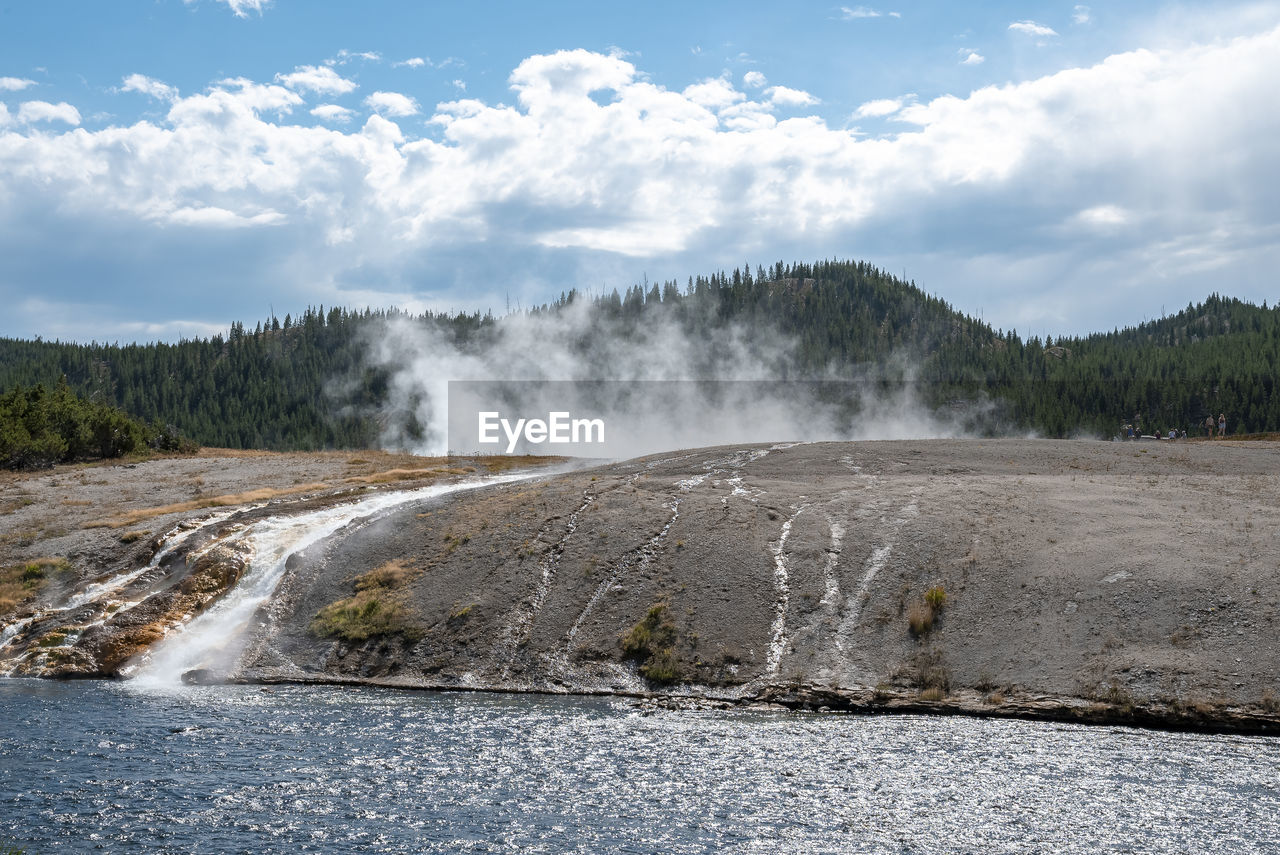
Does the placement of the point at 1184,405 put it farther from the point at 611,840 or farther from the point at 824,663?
the point at 611,840

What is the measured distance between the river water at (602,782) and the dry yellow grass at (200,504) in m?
21.8

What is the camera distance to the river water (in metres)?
19.6

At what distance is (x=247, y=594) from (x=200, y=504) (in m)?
15.4

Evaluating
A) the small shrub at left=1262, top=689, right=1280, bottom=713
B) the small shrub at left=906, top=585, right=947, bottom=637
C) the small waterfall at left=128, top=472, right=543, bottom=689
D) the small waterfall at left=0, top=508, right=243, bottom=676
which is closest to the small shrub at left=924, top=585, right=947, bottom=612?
the small shrub at left=906, top=585, right=947, bottom=637

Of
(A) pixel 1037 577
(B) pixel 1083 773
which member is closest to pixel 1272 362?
(A) pixel 1037 577

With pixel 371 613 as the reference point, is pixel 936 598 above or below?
above

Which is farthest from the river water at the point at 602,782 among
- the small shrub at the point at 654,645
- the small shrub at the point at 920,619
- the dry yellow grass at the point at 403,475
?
the dry yellow grass at the point at 403,475

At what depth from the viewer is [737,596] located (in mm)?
37188

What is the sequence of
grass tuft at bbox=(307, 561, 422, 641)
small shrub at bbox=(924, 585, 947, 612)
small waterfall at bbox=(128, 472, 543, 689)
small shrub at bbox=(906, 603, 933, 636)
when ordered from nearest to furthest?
small shrub at bbox=(906, 603, 933, 636), small shrub at bbox=(924, 585, 947, 612), small waterfall at bbox=(128, 472, 543, 689), grass tuft at bbox=(307, 561, 422, 641)

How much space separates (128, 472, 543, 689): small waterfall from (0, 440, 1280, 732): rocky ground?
0.98 meters

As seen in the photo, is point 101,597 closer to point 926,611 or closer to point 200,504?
point 200,504

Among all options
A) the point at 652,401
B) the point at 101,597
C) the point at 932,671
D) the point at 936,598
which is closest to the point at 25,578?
the point at 101,597

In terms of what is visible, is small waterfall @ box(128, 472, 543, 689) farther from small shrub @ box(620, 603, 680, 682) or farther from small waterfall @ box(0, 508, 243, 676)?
small shrub @ box(620, 603, 680, 682)

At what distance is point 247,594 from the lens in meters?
41.4
